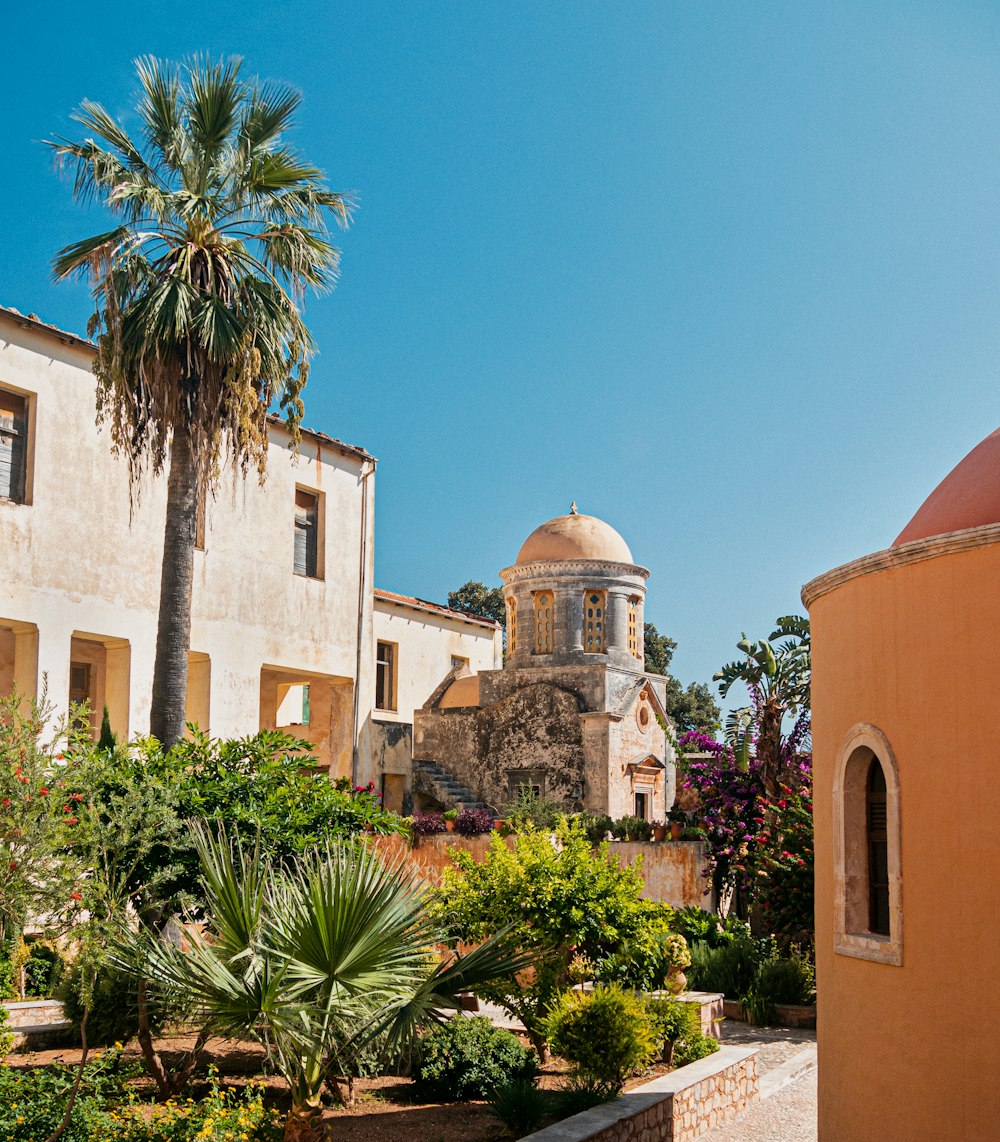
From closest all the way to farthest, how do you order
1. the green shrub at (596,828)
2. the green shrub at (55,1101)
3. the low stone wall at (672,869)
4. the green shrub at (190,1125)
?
1. the green shrub at (190,1125)
2. the green shrub at (55,1101)
3. the low stone wall at (672,869)
4. the green shrub at (596,828)

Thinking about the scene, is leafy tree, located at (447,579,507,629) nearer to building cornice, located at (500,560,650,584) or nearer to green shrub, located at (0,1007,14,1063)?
building cornice, located at (500,560,650,584)

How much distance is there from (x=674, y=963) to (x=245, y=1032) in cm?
579

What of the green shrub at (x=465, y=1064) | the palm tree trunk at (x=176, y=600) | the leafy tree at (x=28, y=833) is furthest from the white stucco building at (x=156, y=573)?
the green shrub at (x=465, y=1064)

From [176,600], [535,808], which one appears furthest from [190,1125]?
[535,808]

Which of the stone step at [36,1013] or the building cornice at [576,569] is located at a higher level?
the building cornice at [576,569]

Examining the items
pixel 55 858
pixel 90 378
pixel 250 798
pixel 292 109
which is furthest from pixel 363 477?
pixel 55 858

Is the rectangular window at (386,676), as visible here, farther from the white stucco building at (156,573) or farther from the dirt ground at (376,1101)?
the dirt ground at (376,1101)

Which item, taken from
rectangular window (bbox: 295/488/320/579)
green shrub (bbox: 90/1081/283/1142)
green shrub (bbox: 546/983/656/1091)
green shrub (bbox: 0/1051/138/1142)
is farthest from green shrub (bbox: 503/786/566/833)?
green shrub (bbox: 90/1081/283/1142)

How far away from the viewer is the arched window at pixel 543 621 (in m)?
29.1

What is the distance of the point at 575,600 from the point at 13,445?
14209 millimetres

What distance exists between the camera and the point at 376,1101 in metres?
10.7

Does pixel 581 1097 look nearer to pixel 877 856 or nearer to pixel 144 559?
pixel 877 856

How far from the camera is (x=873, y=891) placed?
9.59 metres

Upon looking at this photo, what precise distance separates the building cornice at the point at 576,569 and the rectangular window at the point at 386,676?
3.48 metres
